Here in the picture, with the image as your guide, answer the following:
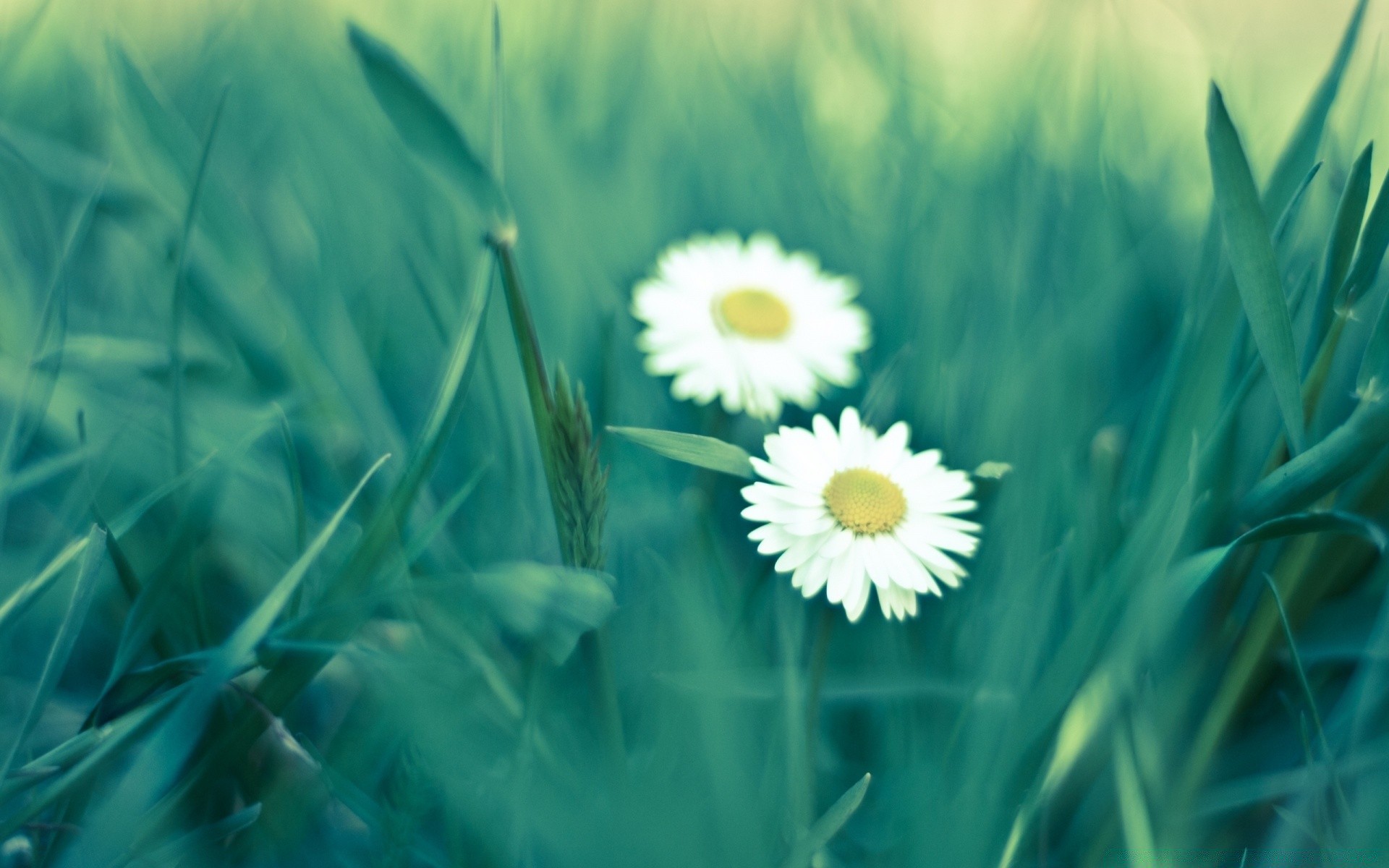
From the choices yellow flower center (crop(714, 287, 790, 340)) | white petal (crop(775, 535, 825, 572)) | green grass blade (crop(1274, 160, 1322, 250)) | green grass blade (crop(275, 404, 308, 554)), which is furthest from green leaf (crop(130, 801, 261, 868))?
green grass blade (crop(1274, 160, 1322, 250))

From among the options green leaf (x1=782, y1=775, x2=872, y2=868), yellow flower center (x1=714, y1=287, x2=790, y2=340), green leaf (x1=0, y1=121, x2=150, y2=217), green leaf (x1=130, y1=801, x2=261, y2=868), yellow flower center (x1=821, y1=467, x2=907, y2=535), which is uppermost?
yellow flower center (x1=714, y1=287, x2=790, y2=340)

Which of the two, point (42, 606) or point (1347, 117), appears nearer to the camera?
point (42, 606)

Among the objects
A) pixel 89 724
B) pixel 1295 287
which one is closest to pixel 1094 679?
pixel 1295 287

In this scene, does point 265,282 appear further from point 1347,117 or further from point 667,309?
point 1347,117

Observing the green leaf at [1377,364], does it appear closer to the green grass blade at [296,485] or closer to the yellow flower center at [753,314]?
the yellow flower center at [753,314]

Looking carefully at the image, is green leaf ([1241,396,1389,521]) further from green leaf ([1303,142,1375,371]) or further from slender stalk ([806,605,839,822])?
slender stalk ([806,605,839,822])

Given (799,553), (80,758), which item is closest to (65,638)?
(80,758)

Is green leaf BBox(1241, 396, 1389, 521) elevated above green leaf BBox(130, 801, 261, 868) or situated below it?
above
